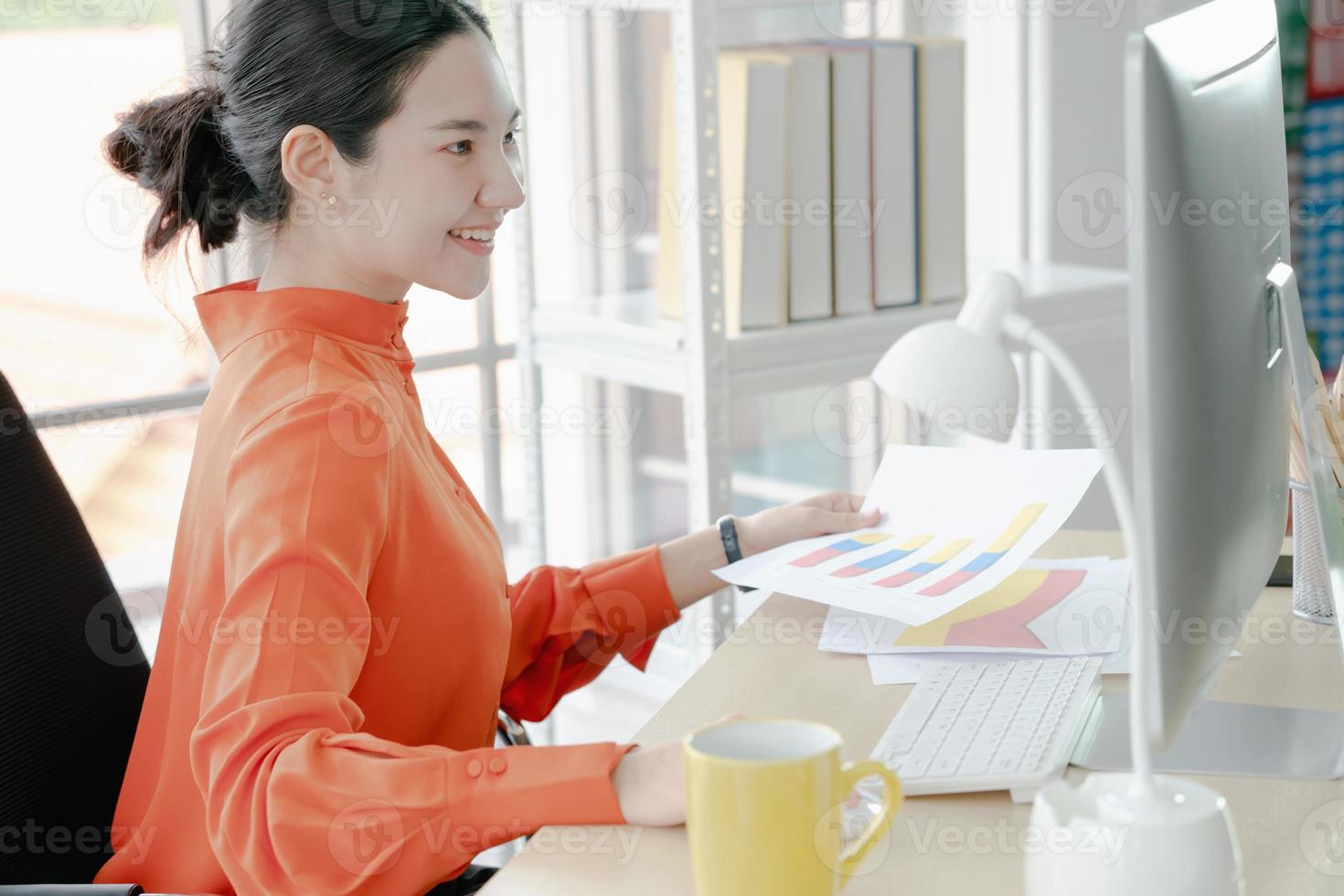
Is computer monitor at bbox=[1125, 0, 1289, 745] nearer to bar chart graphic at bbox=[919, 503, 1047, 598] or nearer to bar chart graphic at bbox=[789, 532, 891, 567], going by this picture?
bar chart graphic at bbox=[919, 503, 1047, 598]

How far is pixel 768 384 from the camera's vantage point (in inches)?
69.2

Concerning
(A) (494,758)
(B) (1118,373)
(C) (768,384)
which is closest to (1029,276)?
(B) (1118,373)

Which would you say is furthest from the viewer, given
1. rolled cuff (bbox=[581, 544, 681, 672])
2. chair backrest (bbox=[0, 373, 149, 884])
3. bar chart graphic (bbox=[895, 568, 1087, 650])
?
rolled cuff (bbox=[581, 544, 681, 672])

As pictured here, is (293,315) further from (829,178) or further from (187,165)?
(829,178)

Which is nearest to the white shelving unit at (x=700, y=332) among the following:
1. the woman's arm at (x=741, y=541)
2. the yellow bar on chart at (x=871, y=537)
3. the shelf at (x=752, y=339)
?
the shelf at (x=752, y=339)

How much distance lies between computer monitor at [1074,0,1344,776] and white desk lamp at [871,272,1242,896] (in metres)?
0.02

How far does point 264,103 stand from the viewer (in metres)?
1.14

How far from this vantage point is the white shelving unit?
1659 mm

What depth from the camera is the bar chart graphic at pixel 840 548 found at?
116 cm

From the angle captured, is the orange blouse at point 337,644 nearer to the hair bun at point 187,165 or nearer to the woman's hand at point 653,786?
the woman's hand at point 653,786

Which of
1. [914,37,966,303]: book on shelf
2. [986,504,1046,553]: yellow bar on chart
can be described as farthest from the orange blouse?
[914,37,966,303]: book on shelf

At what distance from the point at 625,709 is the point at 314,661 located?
1495 mm

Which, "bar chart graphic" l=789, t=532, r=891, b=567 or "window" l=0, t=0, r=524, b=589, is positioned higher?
"window" l=0, t=0, r=524, b=589

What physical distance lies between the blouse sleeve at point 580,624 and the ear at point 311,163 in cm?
42
